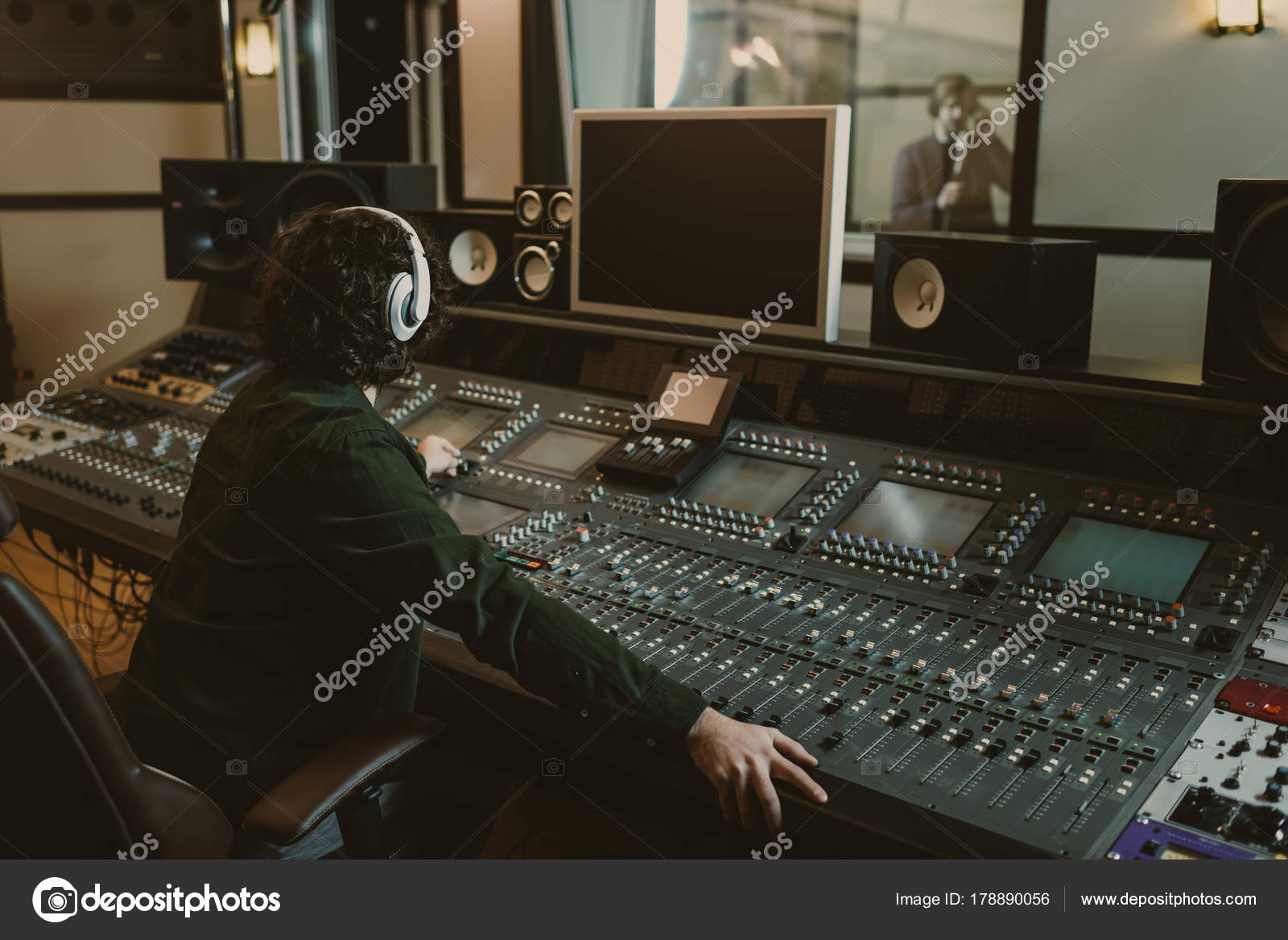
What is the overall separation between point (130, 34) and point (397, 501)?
4.56 metres

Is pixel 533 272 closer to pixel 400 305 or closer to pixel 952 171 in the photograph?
pixel 400 305

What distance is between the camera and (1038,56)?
3.61 metres

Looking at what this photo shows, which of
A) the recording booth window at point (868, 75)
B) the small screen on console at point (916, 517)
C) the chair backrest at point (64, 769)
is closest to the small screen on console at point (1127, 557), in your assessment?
the small screen on console at point (916, 517)

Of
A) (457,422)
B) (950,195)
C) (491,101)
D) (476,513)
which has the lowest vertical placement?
(476,513)

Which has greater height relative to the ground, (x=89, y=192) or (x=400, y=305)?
(x=89, y=192)

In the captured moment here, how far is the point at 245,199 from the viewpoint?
3.16m

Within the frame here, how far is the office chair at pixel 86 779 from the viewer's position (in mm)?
1049

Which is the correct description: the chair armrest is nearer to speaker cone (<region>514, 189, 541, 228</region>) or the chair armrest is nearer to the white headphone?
the white headphone

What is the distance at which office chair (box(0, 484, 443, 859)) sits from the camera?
105cm

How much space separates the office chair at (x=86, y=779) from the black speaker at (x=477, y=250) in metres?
1.59

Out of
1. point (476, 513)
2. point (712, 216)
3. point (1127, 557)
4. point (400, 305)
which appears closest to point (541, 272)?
point (712, 216)

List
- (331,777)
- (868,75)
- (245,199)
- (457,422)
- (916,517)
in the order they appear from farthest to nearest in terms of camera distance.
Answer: (868,75)
(245,199)
(457,422)
(916,517)
(331,777)

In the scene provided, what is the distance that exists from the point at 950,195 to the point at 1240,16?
1208 millimetres

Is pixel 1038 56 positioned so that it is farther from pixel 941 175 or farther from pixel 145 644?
pixel 145 644
